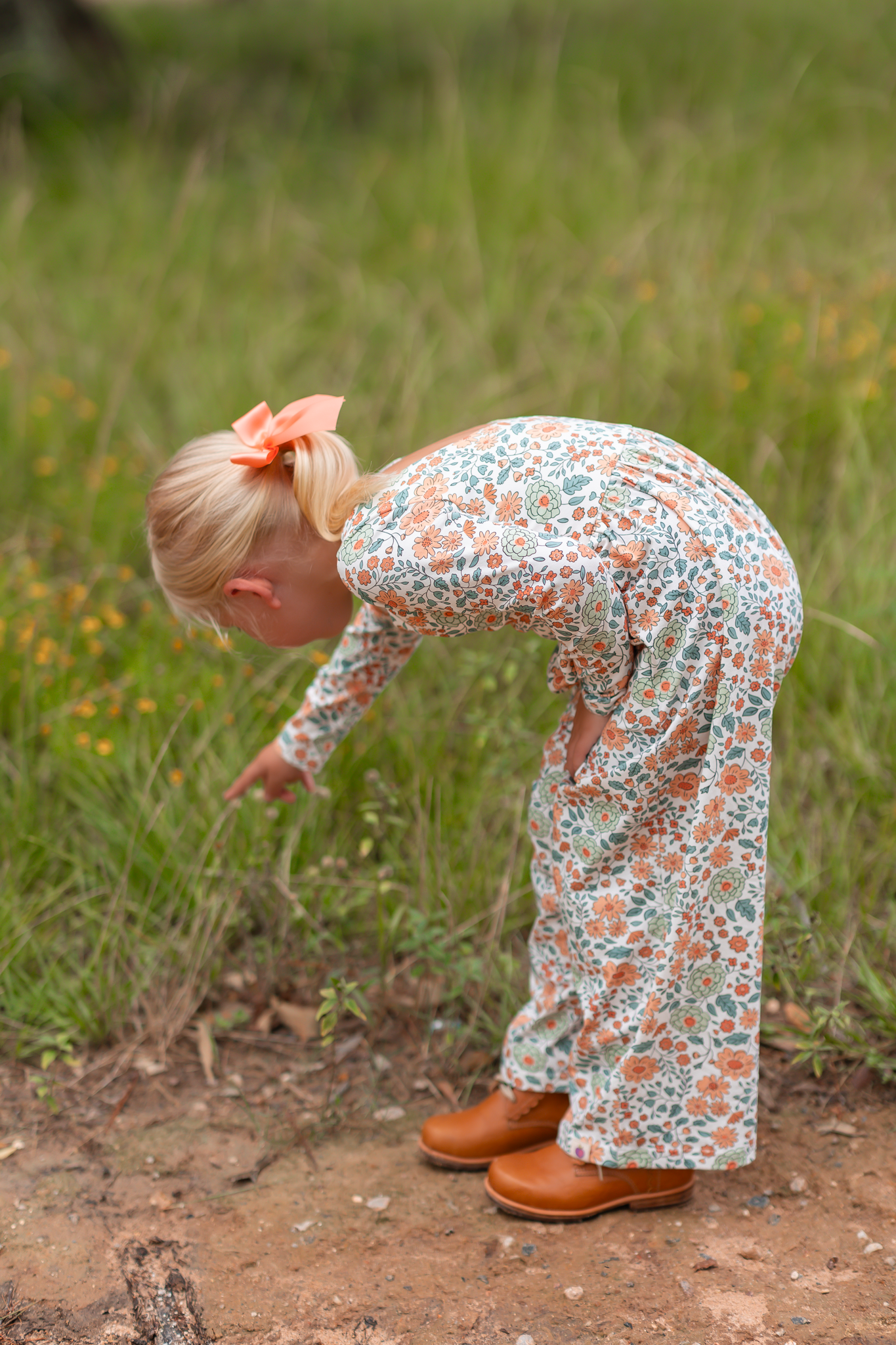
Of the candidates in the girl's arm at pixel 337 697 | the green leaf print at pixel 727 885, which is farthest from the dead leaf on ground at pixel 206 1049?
the green leaf print at pixel 727 885

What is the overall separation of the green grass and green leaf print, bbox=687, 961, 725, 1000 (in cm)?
44

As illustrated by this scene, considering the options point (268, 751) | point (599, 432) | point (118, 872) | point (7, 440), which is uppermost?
point (599, 432)

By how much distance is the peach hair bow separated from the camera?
62.2 inches

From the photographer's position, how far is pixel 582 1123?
1801 millimetres

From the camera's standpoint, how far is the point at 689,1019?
5.66ft

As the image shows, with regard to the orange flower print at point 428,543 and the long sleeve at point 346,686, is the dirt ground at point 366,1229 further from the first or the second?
the orange flower print at point 428,543

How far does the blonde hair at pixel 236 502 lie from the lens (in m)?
1.58

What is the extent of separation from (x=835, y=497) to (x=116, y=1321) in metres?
2.51

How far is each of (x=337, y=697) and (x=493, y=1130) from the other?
2.70 ft

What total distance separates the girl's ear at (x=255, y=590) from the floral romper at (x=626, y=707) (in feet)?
0.55

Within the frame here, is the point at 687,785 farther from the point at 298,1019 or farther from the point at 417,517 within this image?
the point at 298,1019

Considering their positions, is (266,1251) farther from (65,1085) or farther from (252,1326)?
(65,1085)

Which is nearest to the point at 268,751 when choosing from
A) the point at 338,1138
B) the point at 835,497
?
the point at 338,1138

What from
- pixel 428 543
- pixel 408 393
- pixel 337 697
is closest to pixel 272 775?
pixel 337 697
